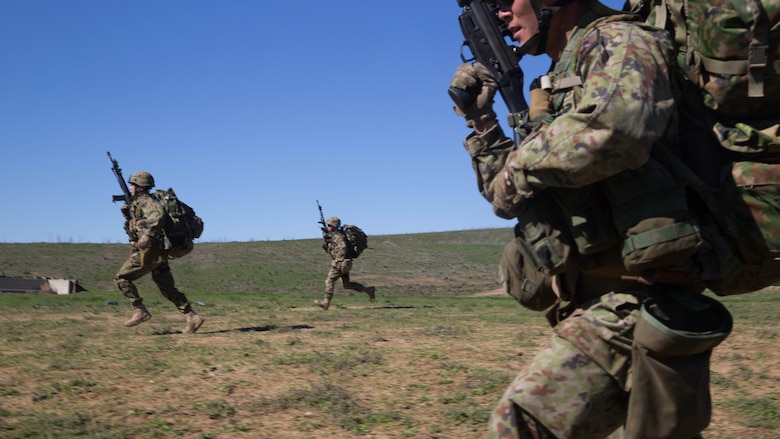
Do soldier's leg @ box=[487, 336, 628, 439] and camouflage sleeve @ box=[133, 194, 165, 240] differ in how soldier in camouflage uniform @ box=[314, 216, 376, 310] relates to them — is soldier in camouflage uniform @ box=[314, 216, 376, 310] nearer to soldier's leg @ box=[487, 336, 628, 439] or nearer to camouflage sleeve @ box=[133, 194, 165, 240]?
camouflage sleeve @ box=[133, 194, 165, 240]

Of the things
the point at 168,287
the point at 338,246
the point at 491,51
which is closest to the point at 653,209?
the point at 491,51

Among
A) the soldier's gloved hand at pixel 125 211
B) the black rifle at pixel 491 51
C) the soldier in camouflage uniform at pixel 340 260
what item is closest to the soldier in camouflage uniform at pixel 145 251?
the soldier's gloved hand at pixel 125 211

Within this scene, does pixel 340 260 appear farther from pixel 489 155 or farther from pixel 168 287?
pixel 489 155

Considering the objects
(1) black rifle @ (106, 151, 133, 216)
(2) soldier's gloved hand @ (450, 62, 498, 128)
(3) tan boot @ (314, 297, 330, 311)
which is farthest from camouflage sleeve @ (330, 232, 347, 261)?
(2) soldier's gloved hand @ (450, 62, 498, 128)

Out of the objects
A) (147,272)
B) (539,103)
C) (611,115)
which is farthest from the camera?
(147,272)

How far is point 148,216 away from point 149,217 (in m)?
0.04

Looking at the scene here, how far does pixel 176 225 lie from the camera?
41.2 feet

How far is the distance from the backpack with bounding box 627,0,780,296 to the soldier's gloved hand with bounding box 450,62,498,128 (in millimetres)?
719

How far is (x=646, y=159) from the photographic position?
8.65 feet

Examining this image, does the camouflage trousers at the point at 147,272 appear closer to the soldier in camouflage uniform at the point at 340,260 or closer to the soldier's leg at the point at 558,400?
the soldier in camouflage uniform at the point at 340,260

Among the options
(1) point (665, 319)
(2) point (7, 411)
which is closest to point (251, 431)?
(2) point (7, 411)

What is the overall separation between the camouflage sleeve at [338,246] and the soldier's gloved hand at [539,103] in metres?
16.0

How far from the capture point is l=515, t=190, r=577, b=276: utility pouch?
9.91ft

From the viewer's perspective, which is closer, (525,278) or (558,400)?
(558,400)
